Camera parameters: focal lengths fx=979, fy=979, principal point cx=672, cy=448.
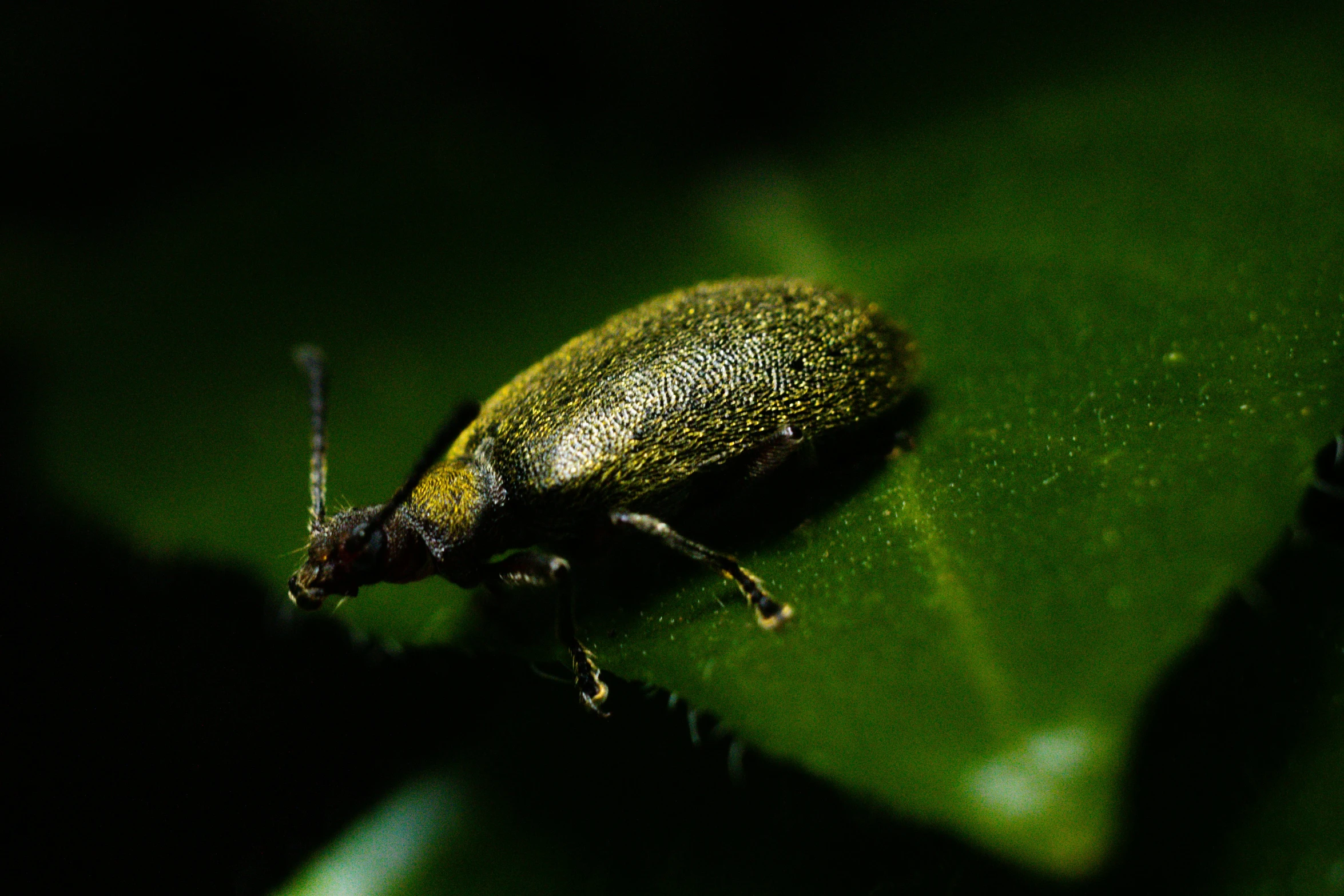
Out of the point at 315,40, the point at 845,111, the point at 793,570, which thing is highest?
the point at 315,40

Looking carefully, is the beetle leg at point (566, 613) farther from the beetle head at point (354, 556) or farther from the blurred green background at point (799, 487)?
the beetle head at point (354, 556)

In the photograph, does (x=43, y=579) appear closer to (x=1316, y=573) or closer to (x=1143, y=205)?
(x=1316, y=573)

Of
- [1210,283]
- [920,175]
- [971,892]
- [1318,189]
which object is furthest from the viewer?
[920,175]

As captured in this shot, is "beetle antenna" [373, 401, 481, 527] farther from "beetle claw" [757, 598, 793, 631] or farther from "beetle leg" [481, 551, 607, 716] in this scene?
"beetle claw" [757, 598, 793, 631]

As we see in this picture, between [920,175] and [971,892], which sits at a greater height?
[920,175]

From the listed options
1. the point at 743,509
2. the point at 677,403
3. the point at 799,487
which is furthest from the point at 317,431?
the point at 799,487

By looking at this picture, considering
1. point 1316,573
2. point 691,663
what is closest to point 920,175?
point 1316,573

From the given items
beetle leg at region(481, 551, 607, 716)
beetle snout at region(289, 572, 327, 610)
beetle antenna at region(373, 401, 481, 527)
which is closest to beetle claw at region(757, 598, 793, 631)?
beetle leg at region(481, 551, 607, 716)
